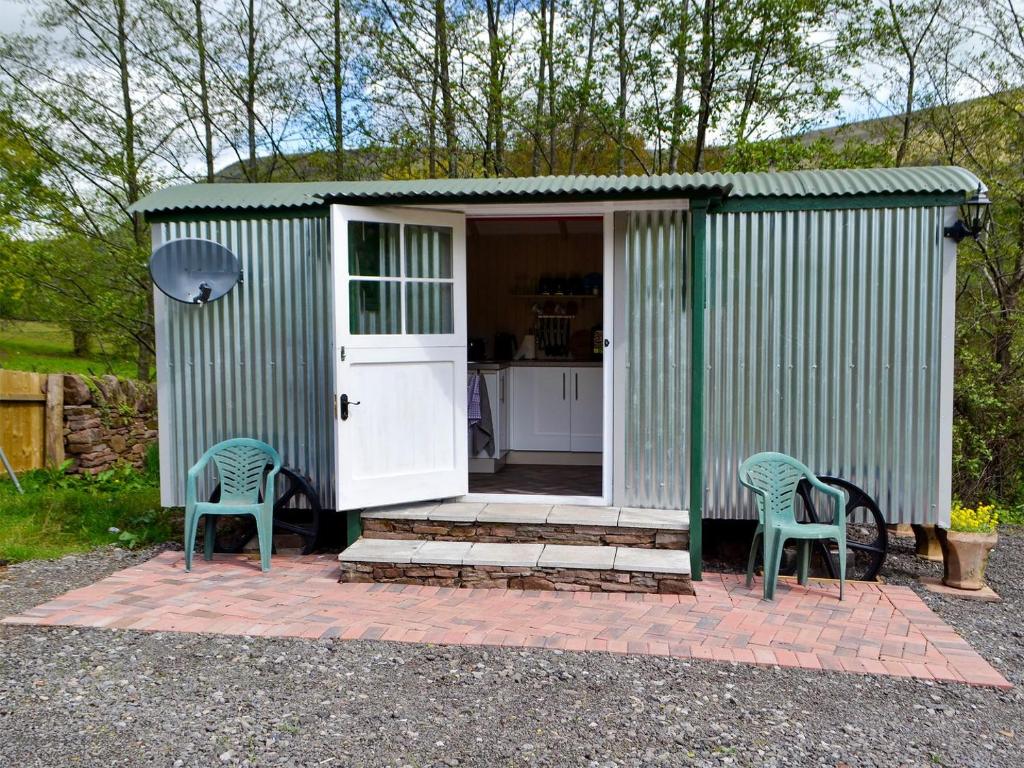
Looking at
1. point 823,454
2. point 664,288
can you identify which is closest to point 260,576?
point 664,288

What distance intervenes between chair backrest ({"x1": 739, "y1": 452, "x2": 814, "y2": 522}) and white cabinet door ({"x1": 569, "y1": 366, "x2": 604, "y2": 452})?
2.33 metres

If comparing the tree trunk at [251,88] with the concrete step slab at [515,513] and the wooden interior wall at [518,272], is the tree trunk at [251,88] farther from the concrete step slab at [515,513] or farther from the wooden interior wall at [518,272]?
the concrete step slab at [515,513]

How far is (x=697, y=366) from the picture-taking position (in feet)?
14.9

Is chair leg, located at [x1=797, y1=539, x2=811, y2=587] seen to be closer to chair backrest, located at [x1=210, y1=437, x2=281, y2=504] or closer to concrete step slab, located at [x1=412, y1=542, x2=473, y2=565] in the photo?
concrete step slab, located at [x1=412, y1=542, x2=473, y2=565]

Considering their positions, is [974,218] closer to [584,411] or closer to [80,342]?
[584,411]

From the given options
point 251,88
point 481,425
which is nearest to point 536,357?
point 481,425

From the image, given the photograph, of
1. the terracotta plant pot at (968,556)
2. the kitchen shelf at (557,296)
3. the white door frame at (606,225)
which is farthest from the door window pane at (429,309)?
the terracotta plant pot at (968,556)

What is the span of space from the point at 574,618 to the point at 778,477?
1.53 meters

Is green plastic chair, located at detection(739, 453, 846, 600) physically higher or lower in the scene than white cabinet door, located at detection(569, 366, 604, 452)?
lower

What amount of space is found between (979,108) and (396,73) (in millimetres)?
7396

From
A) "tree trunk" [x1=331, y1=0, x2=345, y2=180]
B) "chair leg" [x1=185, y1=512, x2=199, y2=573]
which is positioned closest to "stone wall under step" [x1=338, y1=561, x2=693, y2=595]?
"chair leg" [x1=185, y1=512, x2=199, y2=573]

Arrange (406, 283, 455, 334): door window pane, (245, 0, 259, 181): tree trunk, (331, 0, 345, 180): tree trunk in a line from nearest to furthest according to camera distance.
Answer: (406, 283, 455, 334): door window pane → (245, 0, 259, 181): tree trunk → (331, 0, 345, 180): tree trunk

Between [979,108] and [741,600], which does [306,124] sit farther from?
[741,600]

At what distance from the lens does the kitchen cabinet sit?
681 cm
